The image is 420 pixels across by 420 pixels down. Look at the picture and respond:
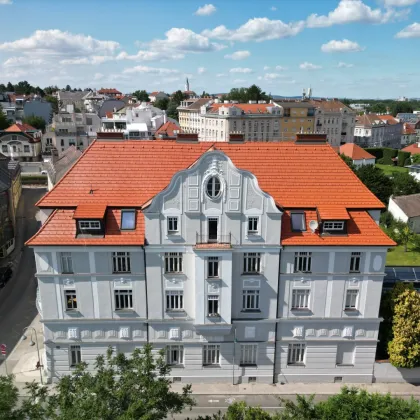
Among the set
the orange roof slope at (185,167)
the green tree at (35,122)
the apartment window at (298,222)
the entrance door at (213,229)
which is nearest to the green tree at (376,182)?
the orange roof slope at (185,167)

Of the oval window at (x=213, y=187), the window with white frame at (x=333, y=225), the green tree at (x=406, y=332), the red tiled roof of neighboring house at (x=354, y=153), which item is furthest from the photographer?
the red tiled roof of neighboring house at (x=354, y=153)

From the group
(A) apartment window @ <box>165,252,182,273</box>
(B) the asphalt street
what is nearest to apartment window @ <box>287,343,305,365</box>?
(A) apartment window @ <box>165,252,182,273</box>

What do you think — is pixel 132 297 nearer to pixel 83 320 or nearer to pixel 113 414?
pixel 83 320

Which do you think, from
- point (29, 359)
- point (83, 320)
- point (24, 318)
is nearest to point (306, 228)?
point (83, 320)

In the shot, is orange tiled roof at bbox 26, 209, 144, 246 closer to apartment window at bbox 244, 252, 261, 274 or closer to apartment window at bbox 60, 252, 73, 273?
apartment window at bbox 60, 252, 73, 273

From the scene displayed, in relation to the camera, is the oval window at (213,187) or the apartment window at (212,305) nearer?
the oval window at (213,187)

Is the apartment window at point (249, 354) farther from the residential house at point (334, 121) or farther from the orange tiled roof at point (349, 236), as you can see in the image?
the residential house at point (334, 121)
